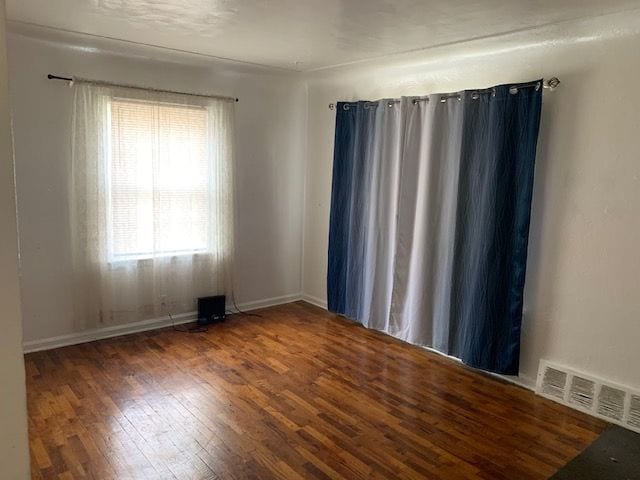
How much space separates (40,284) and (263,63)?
2.51 m

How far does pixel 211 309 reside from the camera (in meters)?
4.32

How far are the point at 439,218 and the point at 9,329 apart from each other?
122 inches

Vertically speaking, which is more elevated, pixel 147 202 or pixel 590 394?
pixel 147 202

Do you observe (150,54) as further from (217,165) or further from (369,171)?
(369,171)

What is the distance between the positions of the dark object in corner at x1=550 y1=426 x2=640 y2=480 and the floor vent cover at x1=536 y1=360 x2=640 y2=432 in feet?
0.36

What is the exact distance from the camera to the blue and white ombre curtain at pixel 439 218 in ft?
10.1

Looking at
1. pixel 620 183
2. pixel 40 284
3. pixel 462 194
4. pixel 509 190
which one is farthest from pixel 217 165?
pixel 620 183

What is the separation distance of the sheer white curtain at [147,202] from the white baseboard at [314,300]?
929 mm

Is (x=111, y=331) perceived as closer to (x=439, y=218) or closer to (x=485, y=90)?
(x=439, y=218)

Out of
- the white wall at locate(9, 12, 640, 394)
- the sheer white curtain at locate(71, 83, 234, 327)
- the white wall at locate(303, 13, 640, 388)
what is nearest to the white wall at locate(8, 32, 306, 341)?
the white wall at locate(9, 12, 640, 394)

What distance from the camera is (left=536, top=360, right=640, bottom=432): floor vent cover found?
268cm

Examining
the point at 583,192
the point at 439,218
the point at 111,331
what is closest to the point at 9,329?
the point at 583,192

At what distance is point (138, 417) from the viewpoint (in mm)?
2654

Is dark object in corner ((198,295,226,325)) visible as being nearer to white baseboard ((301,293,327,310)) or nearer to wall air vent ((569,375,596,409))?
white baseboard ((301,293,327,310))
